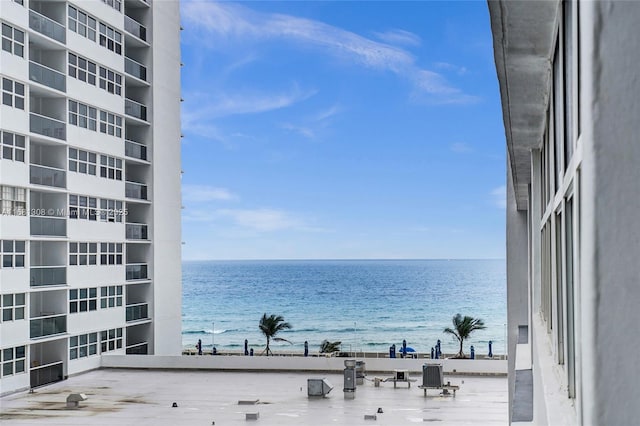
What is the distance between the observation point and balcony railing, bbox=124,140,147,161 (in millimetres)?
34875

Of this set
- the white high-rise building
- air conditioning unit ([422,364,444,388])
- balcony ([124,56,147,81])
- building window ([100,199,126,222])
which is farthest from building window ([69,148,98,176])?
air conditioning unit ([422,364,444,388])

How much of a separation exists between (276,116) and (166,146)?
9190 cm

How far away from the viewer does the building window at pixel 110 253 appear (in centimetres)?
3306

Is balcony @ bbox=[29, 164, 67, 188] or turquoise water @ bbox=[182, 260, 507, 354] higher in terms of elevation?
balcony @ bbox=[29, 164, 67, 188]

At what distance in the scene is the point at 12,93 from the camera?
27.1 metres

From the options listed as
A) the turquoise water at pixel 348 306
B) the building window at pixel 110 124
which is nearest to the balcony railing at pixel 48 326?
the building window at pixel 110 124

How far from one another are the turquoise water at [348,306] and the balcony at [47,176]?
52929mm

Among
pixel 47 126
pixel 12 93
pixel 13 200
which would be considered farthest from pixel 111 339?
pixel 12 93

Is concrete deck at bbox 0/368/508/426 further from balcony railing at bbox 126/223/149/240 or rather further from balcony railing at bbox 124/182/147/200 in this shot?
balcony railing at bbox 124/182/147/200

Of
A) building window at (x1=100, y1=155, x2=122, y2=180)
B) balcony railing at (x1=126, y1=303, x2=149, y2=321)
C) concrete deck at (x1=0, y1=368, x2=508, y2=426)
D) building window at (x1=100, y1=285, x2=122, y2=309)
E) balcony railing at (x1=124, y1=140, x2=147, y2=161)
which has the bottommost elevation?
concrete deck at (x1=0, y1=368, x2=508, y2=426)

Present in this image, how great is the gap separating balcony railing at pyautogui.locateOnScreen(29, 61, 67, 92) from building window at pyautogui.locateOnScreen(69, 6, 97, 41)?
7.48 feet

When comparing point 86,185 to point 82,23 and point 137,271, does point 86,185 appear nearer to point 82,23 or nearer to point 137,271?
point 137,271

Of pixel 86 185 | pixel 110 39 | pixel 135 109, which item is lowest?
pixel 86 185

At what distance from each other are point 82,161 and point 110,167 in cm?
214
